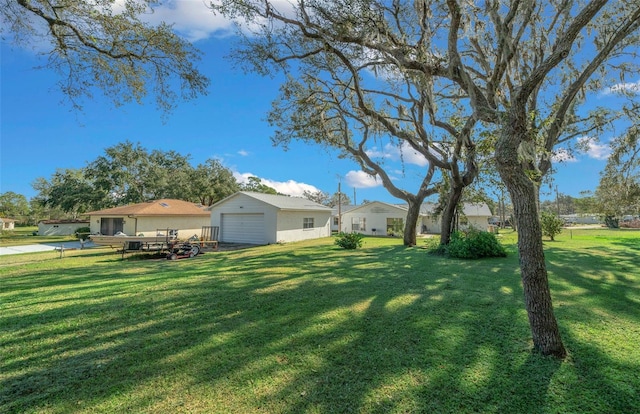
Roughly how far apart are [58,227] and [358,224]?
2961cm

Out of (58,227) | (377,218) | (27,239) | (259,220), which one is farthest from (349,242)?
(58,227)

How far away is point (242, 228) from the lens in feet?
62.7

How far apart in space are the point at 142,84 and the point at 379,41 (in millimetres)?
5906

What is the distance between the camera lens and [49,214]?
159 ft

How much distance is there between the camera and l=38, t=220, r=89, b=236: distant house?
95.1ft

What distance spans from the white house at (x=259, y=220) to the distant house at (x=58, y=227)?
19.3 meters

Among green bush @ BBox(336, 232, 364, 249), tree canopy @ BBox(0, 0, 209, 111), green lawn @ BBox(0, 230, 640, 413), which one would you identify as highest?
tree canopy @ BBox(0, 0, 209, 111)

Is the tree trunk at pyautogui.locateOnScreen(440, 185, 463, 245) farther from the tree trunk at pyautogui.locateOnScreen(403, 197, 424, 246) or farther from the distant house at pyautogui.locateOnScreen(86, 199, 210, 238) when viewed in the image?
the distant house at pyautogui.locateOnScreen(86, 199, 210, 238)

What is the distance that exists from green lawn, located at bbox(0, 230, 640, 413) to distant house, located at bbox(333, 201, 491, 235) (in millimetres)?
20301

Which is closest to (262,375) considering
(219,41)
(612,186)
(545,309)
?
(545,309)

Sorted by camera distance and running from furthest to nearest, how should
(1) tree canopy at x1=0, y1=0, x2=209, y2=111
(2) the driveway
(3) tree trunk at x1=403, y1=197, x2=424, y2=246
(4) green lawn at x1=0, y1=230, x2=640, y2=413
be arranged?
1. (2) the driveway
2. (3) tree trunk at x1=403, y1=197, x2=424, y2=246
3. (1) tree canopy at x1=0, y1=0, x2=209, y2=111
4. (4) green lawn at x1=0, y1=230, x2=640, y2=413

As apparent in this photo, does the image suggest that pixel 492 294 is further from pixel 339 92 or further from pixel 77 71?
pixel 77 71

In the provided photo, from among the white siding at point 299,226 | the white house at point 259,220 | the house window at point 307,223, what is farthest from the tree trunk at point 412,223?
the house window at point 307,223

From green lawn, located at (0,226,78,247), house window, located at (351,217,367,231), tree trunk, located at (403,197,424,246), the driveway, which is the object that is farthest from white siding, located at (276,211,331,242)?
green lawn, located at (0,226,78,247)
